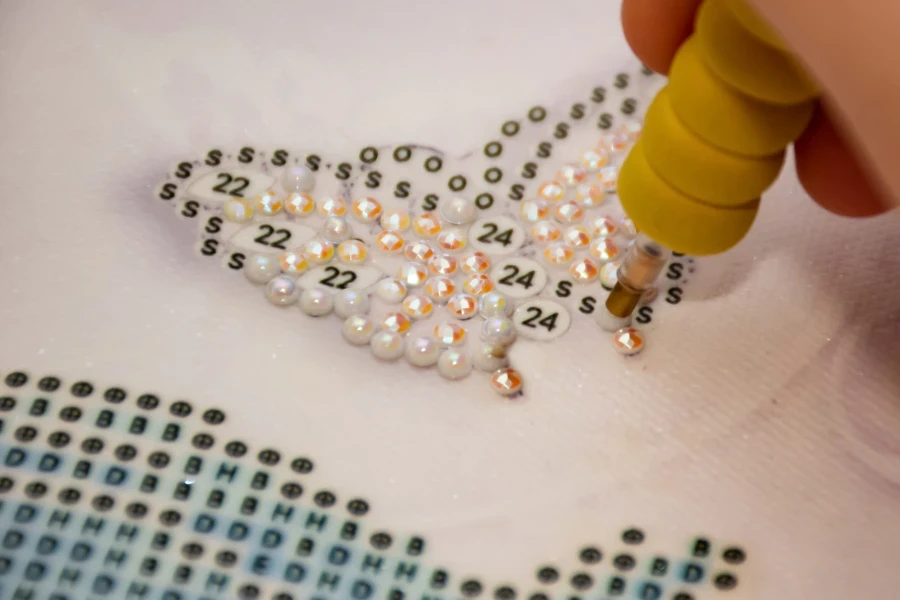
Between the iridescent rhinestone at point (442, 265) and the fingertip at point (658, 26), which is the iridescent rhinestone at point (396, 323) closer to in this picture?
the iridescent rhinestone at point (442, 265)

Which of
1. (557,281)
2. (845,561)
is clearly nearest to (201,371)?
(557,281)

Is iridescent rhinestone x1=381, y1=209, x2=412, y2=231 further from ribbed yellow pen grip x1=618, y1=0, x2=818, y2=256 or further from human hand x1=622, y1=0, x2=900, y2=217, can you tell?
human hand x1=622, y1=0, x2=900, y2=217

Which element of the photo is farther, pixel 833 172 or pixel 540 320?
pixel 540 320

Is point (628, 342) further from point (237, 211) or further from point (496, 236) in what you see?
point (237, 211)

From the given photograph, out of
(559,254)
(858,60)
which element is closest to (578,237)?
(559,254)

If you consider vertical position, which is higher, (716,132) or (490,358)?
(716,132)

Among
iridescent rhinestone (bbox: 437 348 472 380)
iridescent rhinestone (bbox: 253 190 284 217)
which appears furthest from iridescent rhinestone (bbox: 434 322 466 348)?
iridescent rhinestone (bbox: 253 190 284 217)
